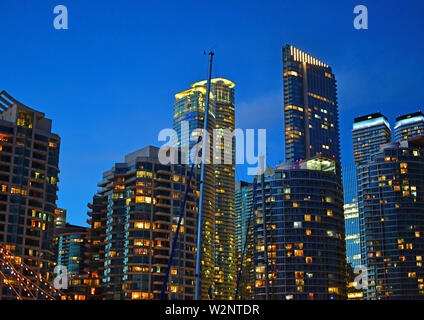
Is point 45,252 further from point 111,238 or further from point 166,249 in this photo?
point 166,249

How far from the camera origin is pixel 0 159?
15838 cm

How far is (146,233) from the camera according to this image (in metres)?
173

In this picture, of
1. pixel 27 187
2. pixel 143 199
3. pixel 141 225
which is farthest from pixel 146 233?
pixel 27 187

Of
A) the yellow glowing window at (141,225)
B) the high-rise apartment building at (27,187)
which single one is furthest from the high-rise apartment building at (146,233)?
the high-rise apartment building at (27,187)

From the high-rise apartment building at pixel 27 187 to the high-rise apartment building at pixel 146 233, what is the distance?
68.4 feet

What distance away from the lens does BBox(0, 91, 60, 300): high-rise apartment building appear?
501 ft

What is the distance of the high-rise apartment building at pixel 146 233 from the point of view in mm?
169750

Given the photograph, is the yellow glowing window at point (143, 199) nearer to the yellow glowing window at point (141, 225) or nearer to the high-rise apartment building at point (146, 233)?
the high-rise apartment building at point (146, 233)

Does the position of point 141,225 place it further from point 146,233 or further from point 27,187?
point 27,187

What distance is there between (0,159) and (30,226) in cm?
2149

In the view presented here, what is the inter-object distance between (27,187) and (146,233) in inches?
1536
